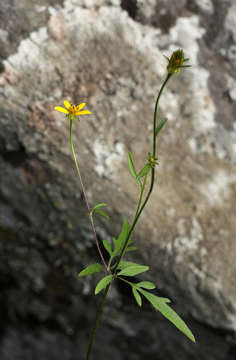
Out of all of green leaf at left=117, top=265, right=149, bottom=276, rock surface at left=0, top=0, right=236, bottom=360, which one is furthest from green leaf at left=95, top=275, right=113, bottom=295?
rock surface at left=0, top=0, right=236, bottom=360

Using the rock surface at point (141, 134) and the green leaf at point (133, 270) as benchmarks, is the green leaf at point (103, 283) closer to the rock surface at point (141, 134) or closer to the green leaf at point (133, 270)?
the green leaf at point (133, 270)

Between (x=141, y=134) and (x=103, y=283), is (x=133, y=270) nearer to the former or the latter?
(x=103, y=283)

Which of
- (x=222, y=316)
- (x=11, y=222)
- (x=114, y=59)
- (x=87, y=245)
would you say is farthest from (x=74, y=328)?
(x=114, y=59)

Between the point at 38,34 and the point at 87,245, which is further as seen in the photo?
the point at 87,245

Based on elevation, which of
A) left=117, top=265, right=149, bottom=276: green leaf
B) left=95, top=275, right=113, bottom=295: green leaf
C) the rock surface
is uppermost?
the rock surface

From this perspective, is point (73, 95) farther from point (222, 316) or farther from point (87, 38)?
point (222, 316)

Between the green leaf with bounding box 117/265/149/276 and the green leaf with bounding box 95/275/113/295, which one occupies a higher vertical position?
the green leaf with bounding box 117/265/149/276

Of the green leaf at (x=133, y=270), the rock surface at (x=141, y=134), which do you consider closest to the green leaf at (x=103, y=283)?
the green leaf at (x=133, y=270)

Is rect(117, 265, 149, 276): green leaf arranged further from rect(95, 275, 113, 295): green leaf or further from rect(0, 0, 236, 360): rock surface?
rect(0, 0, 236, 360): rock surface

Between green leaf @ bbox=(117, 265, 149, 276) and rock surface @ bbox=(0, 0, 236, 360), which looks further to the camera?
rock surface @ bbox=(0, 0, 236, 360)
